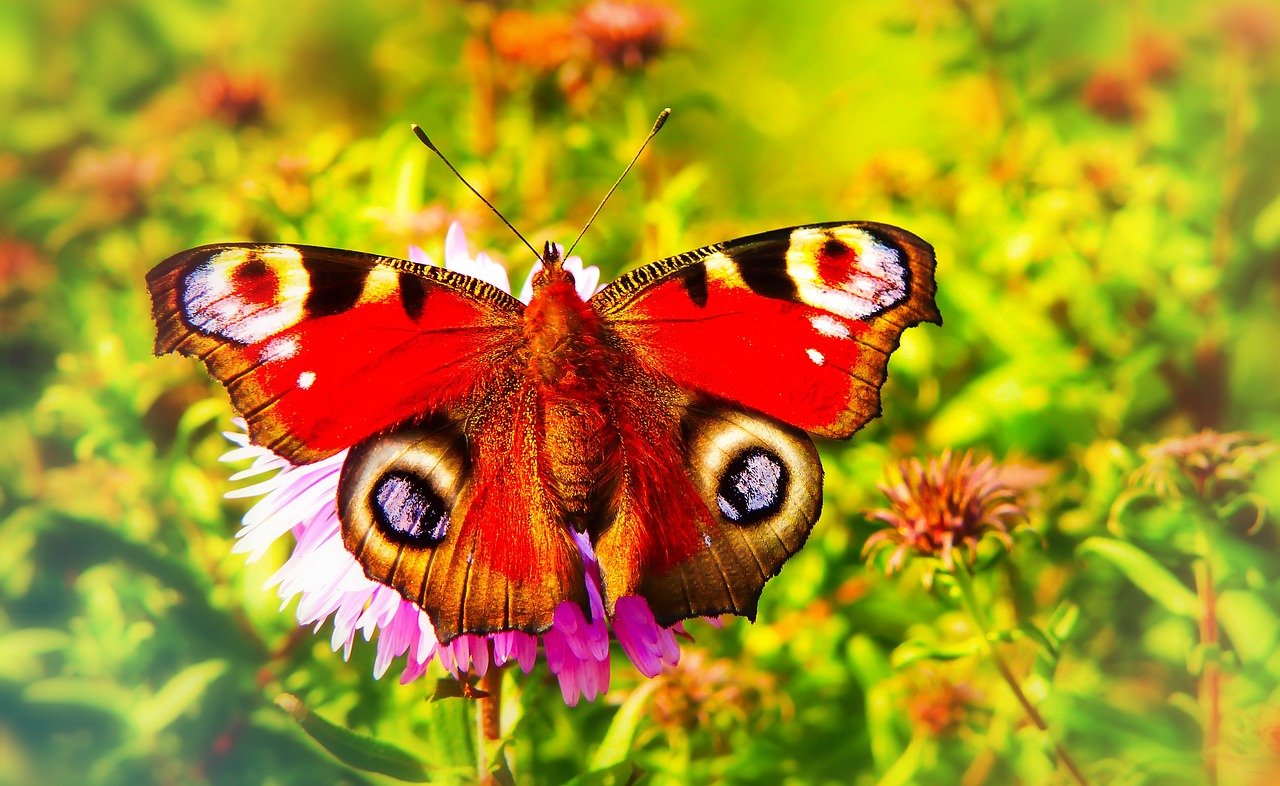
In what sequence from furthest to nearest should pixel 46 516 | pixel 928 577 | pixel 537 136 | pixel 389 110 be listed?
1. pixel 389 110
2. pixel 537 136
3. pixel 46 516
4. pixel 928 577

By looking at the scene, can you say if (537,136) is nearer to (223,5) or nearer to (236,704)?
(236,704)

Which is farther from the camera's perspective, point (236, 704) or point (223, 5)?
point (223, 5)

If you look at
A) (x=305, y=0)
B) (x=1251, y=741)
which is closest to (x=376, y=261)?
(x=1251, y=741)

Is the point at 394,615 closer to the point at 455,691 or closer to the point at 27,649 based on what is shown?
the point at 455,691

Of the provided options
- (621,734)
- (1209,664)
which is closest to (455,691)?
(621,734)

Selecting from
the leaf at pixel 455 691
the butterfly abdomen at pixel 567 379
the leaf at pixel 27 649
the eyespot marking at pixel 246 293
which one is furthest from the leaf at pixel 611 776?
the leaf at pixel 27 649

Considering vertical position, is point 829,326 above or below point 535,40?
below

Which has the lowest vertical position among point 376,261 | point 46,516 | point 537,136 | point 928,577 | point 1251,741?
point 1251,741
